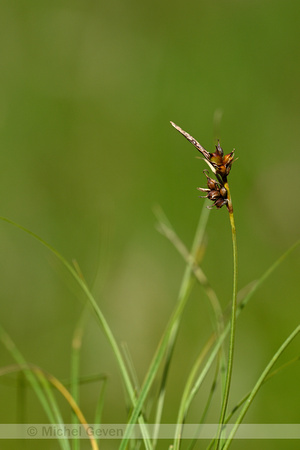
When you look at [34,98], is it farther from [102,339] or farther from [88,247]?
[102,339]

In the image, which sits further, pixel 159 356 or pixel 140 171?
pixel 140 171

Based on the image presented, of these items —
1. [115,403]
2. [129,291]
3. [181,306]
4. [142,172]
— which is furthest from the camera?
[142,172]

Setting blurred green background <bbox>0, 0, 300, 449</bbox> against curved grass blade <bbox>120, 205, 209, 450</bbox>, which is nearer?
curved grass blade <bbox>120, 205, 209, 450</bbox>

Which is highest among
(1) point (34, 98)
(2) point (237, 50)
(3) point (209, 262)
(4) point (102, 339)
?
(2) point (237, 50)

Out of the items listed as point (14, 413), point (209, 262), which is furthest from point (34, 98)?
point (14, 413)

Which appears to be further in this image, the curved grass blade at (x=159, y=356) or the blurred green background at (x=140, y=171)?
the blurred green background at (x=140, y=171)

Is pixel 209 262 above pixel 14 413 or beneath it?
above

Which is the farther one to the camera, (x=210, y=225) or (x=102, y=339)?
(x=210, y=225)

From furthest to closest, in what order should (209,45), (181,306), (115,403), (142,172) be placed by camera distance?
(209,45), (142,172), (115,403), (181,306)
